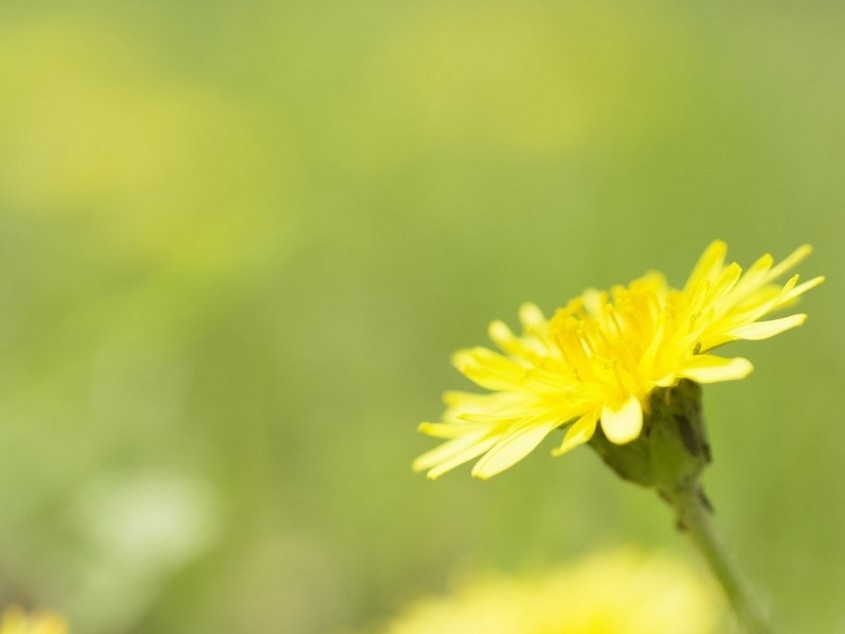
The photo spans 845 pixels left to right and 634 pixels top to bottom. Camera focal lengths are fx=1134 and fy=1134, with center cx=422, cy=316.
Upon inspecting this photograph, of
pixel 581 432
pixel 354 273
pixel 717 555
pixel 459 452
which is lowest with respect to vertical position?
pixel 717 555

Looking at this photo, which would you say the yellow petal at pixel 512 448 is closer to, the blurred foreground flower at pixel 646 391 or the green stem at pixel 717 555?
the blurred foreground flower at pixel 646 391

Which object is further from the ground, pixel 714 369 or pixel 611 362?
pixel 611 362

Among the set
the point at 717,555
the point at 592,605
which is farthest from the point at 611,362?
the point at 592,605

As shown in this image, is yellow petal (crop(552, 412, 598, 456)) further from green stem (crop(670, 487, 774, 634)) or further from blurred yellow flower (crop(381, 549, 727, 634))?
blurred yellow flower (crop(381, 549, 727, 634))

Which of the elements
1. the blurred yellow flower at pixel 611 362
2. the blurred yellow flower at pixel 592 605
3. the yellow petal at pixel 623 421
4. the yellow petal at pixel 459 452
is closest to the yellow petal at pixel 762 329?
the blurred yellow flower at pixel 611 362

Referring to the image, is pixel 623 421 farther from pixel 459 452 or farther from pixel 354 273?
pixel 354 273

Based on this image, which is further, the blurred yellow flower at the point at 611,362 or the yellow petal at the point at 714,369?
the blurred yellow flower at the point at 611,362
